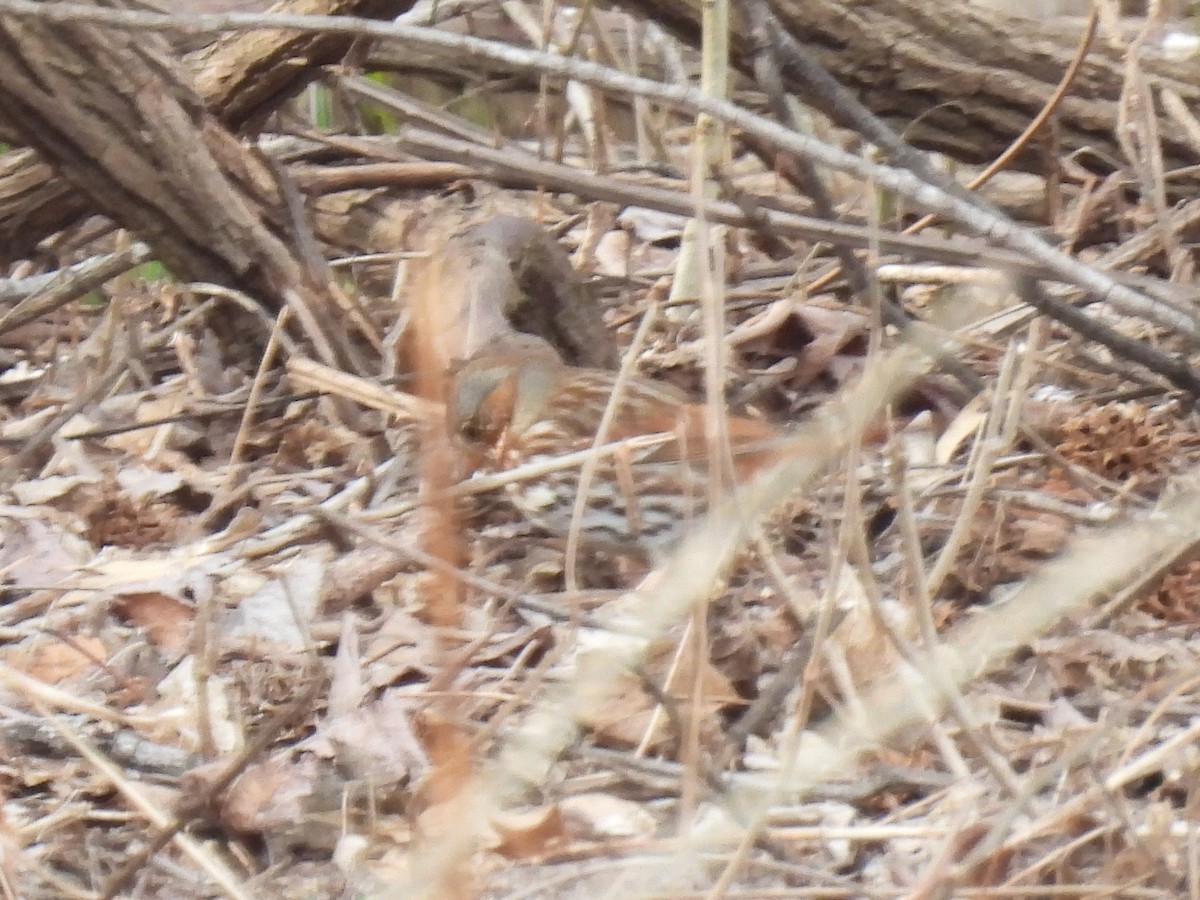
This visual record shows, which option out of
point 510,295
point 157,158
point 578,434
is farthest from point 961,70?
point 157,158

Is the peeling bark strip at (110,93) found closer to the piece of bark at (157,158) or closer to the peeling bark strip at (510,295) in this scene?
the piece of bark at (157,158)

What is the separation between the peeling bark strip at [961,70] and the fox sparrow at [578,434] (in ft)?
3.63

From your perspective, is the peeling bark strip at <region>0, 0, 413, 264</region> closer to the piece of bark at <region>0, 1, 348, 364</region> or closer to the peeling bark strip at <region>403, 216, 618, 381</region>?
the piece of bark at <region>0, 1, 348, 364</region>

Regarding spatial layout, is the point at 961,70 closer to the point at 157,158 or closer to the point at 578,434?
the point at 578,434

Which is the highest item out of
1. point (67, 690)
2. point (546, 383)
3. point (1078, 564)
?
point (1078, 564)

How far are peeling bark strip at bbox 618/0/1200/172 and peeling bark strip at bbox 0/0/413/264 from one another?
0.81 metres

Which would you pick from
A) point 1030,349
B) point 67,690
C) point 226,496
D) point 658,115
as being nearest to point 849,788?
point 1030,349

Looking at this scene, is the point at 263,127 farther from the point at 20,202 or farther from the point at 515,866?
the point at 515,866

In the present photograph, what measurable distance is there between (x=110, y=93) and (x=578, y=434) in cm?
122

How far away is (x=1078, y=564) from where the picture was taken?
5.32 feet

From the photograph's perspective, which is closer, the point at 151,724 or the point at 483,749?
the point at 483,749

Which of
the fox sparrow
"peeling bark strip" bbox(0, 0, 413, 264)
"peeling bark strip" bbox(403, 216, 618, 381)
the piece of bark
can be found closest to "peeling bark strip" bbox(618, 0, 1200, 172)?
"peeling bark strip" bbox(403, 216, 618, 381)

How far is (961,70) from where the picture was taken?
375 cm

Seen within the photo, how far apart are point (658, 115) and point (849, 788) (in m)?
3.38
